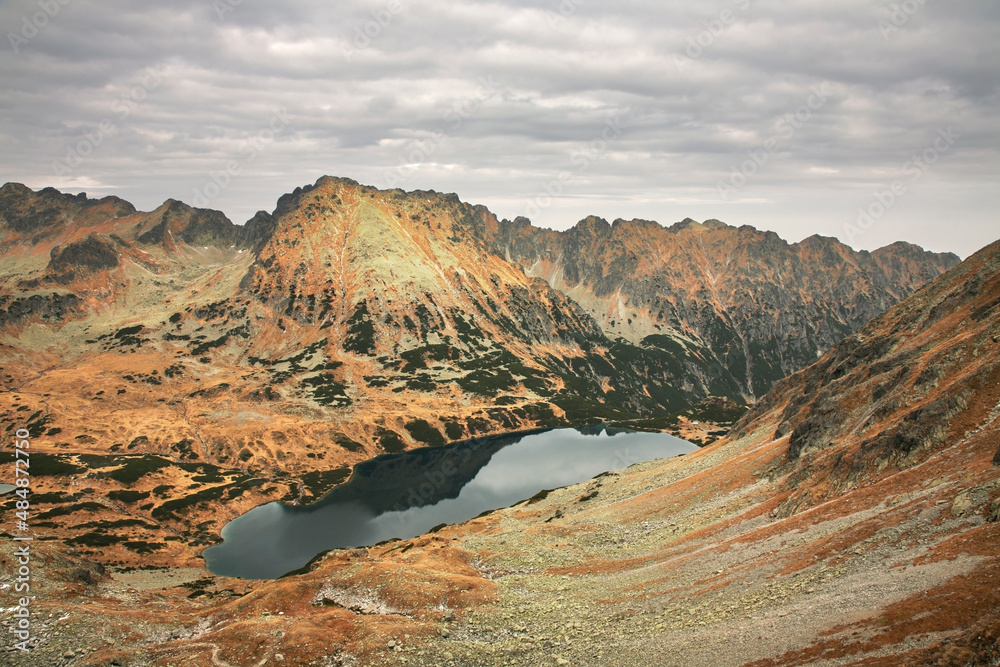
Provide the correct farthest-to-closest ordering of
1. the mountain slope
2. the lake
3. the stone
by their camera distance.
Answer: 1. the lake
2. the stone
3. the mountain slope

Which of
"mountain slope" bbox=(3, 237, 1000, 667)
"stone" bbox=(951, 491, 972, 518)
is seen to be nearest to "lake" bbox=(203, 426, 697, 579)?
"mountain slope" bbox=(3, 237, 1000, 667)

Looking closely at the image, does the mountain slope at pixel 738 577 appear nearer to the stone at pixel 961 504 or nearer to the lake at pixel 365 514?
the stone at pixel 961 504

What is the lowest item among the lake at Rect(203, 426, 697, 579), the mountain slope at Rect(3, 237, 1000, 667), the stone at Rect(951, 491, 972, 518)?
the lake at Rect(203, 426, 697, 579)

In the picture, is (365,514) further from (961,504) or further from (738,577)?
(961,504)

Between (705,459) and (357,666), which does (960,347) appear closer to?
(705,459)

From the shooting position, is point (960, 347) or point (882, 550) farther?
point (960, 347)

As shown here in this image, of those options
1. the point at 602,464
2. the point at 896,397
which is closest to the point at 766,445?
the point at 896,397

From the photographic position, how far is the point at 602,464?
200m

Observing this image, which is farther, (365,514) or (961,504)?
(365,514)

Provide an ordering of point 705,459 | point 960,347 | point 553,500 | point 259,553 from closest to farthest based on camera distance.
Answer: point 960,347
point 705,459
point 553,500
point 259,553

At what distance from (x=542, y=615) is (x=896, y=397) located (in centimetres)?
4608

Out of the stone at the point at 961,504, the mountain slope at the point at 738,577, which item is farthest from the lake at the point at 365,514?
the stone at the point at 961,504

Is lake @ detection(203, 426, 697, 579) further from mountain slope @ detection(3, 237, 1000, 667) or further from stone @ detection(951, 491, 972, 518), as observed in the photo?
stone @ detection(951, 491, 972, 518)

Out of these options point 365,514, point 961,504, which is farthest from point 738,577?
point 365,514
